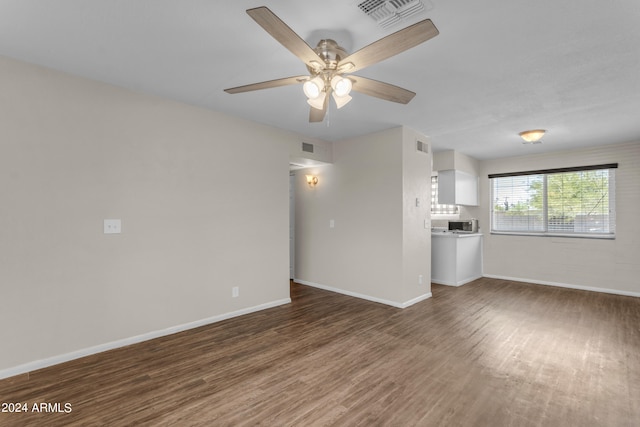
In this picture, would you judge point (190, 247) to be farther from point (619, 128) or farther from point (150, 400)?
point (619, 128)

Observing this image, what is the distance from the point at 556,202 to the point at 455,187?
186 centimetres

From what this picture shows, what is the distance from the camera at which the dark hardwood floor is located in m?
1.94

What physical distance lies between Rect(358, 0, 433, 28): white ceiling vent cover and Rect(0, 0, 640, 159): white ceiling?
56 millimetres

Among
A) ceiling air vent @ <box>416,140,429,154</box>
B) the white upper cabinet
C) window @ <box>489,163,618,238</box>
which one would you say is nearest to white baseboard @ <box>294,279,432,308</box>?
the white upper cabinet

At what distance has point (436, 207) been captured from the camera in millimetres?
6758

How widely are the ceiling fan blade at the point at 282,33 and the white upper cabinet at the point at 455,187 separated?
4546 mm

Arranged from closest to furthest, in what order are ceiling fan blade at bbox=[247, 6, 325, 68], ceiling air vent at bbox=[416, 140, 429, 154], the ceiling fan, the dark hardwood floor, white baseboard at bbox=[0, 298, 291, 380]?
ceiling fan blade at bbox=[247, 6, 325, 68] < the ceiling fan < the dark hardwood floor < white baseboard at bbox=[0, 298, 291, 380] < ceiling air vent at bbox=[416, 140, 429, 154]

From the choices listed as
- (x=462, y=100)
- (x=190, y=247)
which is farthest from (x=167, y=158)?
(x=462, y=100)

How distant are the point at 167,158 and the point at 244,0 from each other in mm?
2036

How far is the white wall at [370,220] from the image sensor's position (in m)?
4.22

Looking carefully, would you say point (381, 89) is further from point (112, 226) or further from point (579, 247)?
point (579, 247)

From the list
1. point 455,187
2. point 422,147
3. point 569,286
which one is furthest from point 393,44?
point 569,286

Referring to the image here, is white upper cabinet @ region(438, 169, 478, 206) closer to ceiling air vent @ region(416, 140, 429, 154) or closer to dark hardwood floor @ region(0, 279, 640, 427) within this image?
ceiling air vent @ region(416, 140, 429, 154)

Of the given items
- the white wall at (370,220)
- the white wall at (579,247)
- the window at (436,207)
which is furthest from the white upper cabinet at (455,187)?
the white wall at (370,220)
